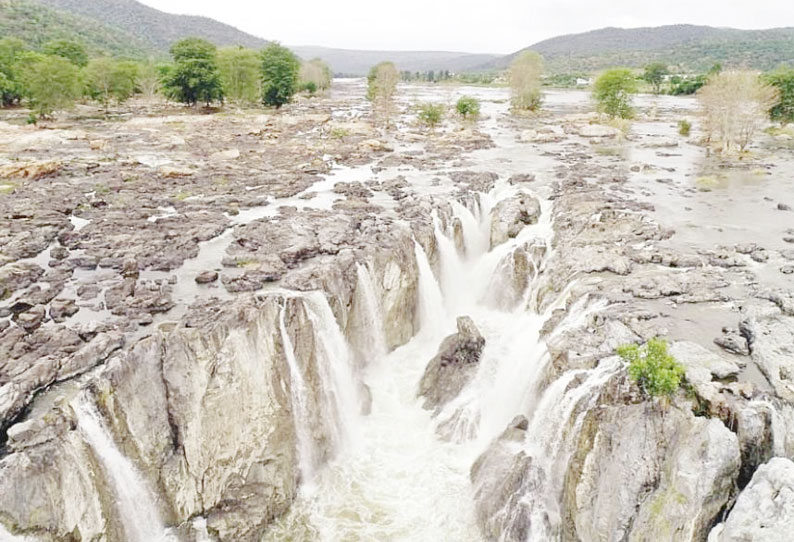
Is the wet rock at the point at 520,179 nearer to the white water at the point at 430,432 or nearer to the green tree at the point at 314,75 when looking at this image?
A: the white water at the point at 430,432

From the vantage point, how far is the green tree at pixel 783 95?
6488 centimetres

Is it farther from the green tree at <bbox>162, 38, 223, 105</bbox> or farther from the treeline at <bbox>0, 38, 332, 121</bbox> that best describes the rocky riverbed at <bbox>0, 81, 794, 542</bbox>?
the green tree at <bbox>162, 38, 223, 105</bbox>

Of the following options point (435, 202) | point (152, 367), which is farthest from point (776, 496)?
point (435, 202)

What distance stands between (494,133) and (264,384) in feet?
192

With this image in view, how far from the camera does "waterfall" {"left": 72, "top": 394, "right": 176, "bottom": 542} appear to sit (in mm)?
14656

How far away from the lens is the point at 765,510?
35.8ft

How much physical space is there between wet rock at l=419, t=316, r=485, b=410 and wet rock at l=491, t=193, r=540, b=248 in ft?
29.1

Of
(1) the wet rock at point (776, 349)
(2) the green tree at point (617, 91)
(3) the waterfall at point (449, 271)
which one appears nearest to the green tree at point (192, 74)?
(2) the green tree at point (617, 91)

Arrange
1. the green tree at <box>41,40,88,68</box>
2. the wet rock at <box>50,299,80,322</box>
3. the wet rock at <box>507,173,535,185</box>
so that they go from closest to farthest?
the wet rock at <box>50,299,80,322</box> → the wet rock at <box>507,173,535,185</box> → the green tree at <box>41,40,88,68</box>

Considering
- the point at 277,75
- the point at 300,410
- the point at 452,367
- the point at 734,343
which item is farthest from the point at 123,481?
the point at 277,75

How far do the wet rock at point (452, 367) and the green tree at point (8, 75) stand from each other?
82.6m

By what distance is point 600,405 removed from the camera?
14930 mm

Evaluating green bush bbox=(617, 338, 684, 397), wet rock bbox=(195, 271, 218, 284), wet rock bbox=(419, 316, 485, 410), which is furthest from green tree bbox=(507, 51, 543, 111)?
green bush bbox=(617, 338, 684, 397)

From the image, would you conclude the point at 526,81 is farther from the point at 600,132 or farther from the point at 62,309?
the point at 62,309
